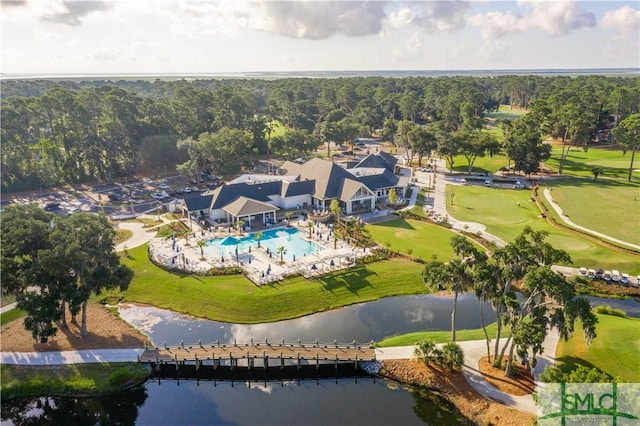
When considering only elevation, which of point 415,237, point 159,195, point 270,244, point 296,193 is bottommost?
point 270,244

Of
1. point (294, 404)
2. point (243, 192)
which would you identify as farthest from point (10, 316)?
point (243, 192)

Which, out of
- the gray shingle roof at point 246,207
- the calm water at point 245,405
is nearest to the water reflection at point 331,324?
the calm water at point 245,405

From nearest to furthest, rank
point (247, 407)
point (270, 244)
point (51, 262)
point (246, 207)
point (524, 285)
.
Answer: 1. point (524, 285)
2. point (247, 407)
3. point (51, 262)
4. point (270, 244)
5. point (246, 207)

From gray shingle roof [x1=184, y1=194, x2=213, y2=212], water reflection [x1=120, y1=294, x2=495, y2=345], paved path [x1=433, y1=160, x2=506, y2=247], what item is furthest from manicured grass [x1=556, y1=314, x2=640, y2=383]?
gray shingle roof [x1=184, y1=194, x2=213, y2=212]

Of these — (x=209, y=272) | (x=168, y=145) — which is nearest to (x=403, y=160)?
(x=168, y=145)

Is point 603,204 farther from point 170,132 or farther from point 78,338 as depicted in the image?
point 170,132

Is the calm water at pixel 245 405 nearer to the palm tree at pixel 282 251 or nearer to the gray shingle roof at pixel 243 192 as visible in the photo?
the palm tree at pixel 282 251
